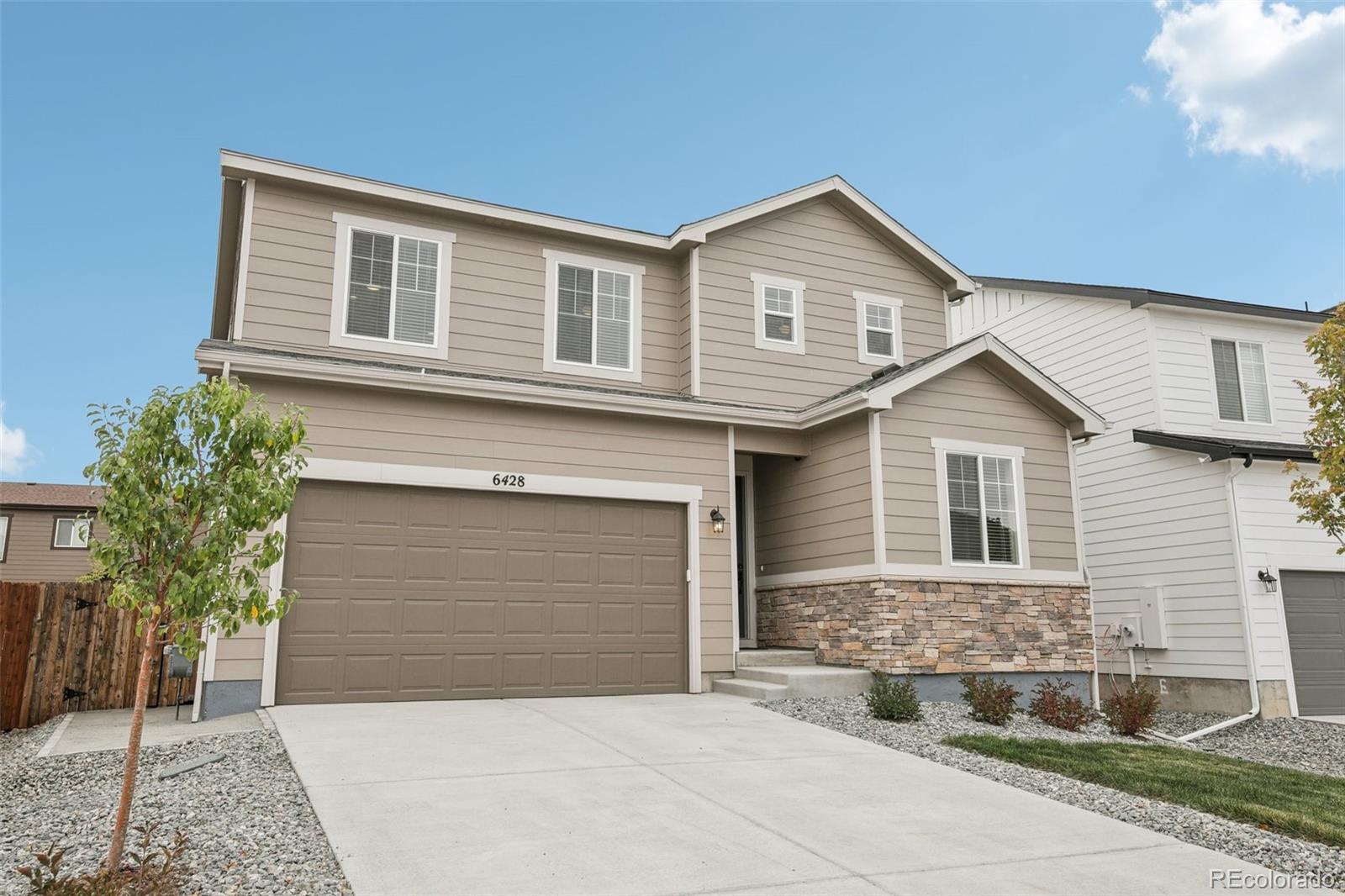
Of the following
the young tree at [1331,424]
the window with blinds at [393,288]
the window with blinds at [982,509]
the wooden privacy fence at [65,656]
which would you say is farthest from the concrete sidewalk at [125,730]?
the young tree at [1331,424]

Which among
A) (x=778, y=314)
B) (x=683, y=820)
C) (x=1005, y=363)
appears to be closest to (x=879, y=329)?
(x=778, y=314)

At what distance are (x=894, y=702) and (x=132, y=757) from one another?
7.05 metres

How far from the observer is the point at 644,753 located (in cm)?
720

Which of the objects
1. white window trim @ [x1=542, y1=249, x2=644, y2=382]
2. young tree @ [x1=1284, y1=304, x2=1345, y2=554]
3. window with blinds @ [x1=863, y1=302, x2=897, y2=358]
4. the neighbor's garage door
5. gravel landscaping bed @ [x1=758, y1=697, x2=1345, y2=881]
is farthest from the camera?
window with blinds @ [x1=863, y1=302, x2=897, y2=358]

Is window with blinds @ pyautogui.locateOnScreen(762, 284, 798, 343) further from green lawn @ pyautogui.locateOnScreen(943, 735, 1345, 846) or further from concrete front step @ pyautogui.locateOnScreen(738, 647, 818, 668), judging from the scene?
green lawn @ pyautogui.locateOnScreen(943, 735, 1345, 846)

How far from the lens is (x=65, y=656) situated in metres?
10.6

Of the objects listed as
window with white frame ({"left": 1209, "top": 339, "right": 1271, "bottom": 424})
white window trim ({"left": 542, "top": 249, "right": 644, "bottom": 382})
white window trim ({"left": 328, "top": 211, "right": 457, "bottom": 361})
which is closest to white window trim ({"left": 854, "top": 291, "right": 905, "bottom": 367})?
white window trim ({"left": 542, "top": 249, "right": 644, "bottom": 382})

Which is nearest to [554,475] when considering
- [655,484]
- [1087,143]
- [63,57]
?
[655,484]

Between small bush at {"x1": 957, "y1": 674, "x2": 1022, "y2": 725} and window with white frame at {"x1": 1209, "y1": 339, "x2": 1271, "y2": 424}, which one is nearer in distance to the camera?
small bush at {"x1": 957, "y1": 674, "x2": 1022, "y2": 725}

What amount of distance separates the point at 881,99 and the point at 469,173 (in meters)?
17.6

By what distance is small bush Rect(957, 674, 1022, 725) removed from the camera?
9.48m

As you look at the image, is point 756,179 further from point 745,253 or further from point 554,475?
point 554,475

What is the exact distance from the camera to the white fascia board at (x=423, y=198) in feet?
34.7

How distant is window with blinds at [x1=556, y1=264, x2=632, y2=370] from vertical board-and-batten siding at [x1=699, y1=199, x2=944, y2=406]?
114 cm
